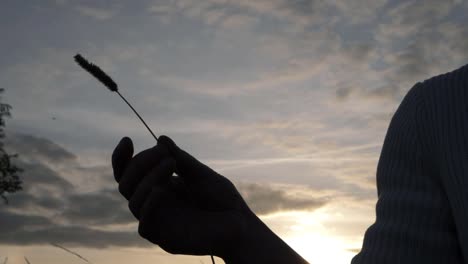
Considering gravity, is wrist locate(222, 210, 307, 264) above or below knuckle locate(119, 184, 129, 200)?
below

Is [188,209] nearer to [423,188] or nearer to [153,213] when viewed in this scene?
[153,213]

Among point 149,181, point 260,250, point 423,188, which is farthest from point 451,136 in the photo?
point 149,181

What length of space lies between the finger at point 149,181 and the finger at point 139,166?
30 millimetres

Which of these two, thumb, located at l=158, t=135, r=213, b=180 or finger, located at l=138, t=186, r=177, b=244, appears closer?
finger, located at l=138, t=186, r=177, b=244

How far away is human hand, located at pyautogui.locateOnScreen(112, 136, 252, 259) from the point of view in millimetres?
2100

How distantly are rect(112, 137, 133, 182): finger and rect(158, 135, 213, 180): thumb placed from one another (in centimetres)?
17

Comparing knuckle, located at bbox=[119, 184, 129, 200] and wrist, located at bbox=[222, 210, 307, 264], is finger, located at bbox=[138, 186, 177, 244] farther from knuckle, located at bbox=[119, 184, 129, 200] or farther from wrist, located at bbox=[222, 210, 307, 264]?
wrist, located at bbox=[222, 210, 307, 264]

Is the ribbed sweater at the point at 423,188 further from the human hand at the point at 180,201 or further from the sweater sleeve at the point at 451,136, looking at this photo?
the human hand at the point at 180,201

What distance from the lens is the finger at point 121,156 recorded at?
212 cm

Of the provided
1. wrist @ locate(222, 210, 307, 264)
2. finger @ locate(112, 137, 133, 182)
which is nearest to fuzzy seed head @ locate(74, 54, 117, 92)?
finger @ locate(112, 137, 133, 182)

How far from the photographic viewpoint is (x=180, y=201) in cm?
233

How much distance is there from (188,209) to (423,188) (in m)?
0.99

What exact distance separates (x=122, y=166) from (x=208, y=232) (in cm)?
44

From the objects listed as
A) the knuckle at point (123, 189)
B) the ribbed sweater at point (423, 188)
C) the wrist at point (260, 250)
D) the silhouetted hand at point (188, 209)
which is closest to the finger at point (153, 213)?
the silhouetted hand at point (188, 209)
